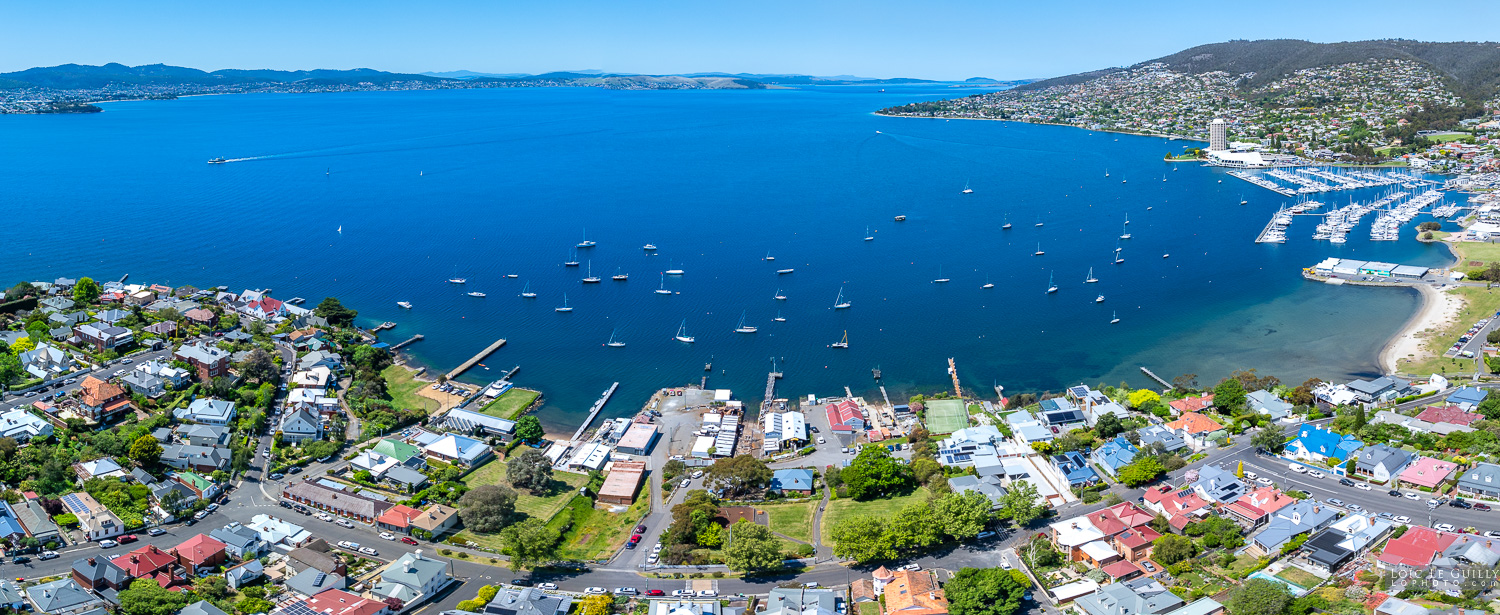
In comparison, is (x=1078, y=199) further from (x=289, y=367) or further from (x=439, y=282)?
(x=289, y=367)

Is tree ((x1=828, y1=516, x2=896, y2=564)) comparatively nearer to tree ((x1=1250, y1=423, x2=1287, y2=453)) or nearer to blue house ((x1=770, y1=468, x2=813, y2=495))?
blue house ((x1=770, y1=468, x2=813, y2=495))

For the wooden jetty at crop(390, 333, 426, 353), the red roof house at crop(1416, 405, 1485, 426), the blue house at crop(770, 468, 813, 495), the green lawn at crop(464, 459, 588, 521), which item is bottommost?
the green lawn at crop(464, 459, 588, 521)

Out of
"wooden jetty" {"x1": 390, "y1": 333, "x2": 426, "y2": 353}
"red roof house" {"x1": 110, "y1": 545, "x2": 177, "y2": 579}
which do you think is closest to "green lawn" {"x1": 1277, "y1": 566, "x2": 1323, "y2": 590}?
"red roof house" {"x1": 110, "y1": 545, "x2": 177, "y2": 579}

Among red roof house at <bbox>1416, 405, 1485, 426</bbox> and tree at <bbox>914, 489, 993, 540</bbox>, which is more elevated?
red roof house at <bbox>1416, 405, 1485, 426</bbox>

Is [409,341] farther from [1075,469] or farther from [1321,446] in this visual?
[1321,446]

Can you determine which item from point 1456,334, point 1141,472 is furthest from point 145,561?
point 1456,334

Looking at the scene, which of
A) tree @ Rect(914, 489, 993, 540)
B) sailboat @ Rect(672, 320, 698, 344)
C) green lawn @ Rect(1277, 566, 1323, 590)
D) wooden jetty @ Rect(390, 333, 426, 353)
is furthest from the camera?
sailboat @ Rect(672, 320, 698, 344)

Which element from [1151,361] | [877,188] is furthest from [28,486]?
[877,188]
